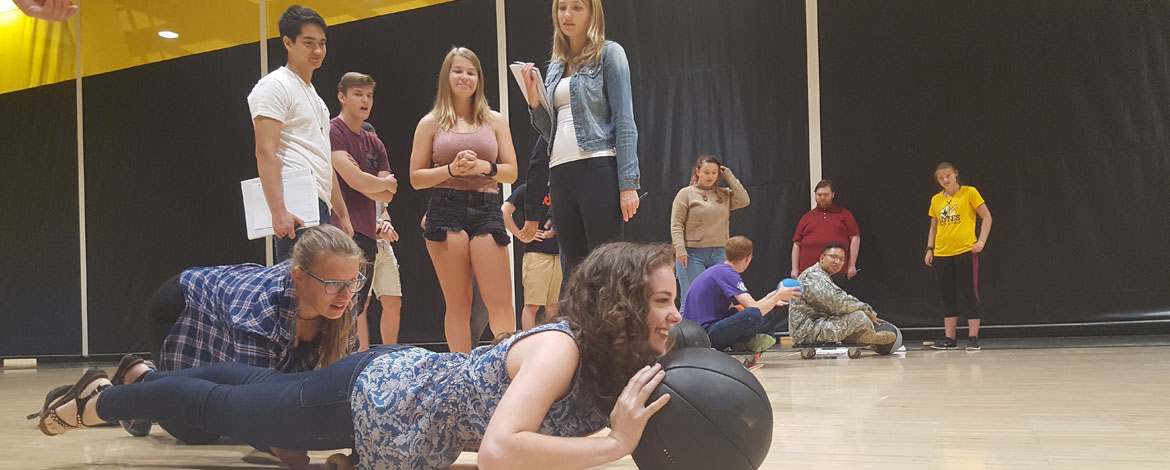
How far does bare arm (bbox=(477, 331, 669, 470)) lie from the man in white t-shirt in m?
1.73

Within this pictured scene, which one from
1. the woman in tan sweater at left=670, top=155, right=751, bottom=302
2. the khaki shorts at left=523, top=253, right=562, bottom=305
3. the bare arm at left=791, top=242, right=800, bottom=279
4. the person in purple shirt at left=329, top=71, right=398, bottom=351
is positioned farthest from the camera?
the bare arm at left=791, top=242, right=800, bottom=279

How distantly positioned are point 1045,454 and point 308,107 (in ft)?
9.34

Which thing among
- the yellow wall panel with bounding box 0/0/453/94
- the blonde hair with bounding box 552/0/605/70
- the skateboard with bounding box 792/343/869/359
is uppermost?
the yellow wall panel with bounding box 0/0/453/94

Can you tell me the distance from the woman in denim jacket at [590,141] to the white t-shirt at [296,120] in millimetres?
926

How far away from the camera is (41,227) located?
10508mm

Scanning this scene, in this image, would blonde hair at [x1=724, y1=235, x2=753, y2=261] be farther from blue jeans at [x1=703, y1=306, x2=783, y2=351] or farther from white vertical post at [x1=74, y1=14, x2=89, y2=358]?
white vertical post at [x1=74, y1=14, x2=89, y2=358]

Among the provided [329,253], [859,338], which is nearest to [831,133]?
[859,338]

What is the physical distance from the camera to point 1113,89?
7230mm

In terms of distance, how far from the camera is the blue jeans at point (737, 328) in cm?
523

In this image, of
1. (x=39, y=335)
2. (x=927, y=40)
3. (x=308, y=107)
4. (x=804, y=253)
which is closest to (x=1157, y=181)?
(x=927, y=40)

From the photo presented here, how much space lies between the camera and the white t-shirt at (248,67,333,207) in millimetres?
3233

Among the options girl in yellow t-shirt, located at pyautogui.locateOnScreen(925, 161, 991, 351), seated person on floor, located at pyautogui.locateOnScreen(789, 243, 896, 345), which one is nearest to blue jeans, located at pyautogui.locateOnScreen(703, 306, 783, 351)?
seated person on floor, located at pyautogui.locateOnScreen(789, 243, 896, 345)

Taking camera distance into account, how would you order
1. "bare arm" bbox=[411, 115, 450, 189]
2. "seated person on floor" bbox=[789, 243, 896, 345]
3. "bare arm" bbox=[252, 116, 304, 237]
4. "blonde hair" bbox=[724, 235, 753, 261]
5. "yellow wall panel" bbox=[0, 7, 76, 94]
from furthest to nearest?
"yellow wall panel" bbox=[0, 7, 76, 94]
"seated person on floor" bbox=[789, 243, 896, 345]
"blonde hair" bbox=[724, 235, 753, 261]
"bare arm" bbox=[411, 115, 450, 189]
"bare arm" bbox=[252, 116, 304, 237]

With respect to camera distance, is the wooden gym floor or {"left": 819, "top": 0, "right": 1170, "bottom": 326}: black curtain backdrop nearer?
the wooden gym floor
